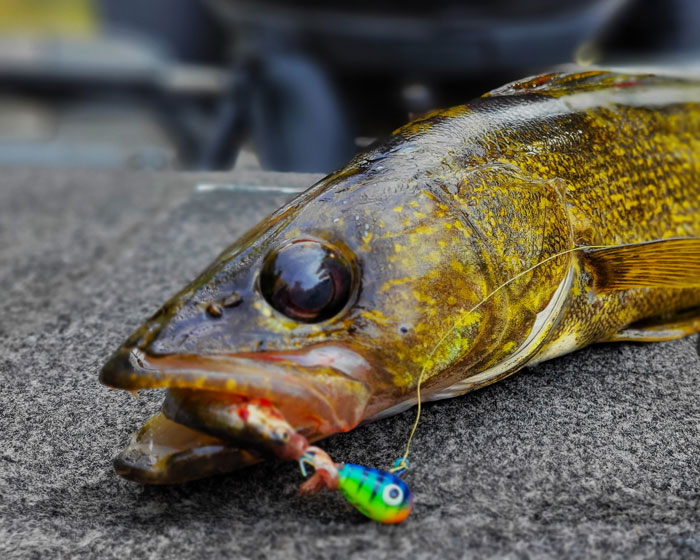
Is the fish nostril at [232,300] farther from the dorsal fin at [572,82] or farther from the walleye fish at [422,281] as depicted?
the dorsal fin at [572,82]

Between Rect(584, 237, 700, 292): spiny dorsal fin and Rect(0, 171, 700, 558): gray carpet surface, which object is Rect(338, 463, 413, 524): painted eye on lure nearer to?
Rect(0, 171, 700, 558): gray carpet surface

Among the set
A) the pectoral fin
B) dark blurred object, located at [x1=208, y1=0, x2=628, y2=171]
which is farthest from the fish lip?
dark blurred object, located at [x1=208, y1=0, x2=628, y2=171]

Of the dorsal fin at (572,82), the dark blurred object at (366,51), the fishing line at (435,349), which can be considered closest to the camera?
the fishing line at (435,349)

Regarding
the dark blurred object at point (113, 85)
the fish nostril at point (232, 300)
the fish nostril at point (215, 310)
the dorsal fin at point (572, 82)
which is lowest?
the dark blurred object at point (113, 85)

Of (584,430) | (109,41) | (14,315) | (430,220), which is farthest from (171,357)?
(109,41)

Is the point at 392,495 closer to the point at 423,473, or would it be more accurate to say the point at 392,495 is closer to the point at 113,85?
the point at 423,473

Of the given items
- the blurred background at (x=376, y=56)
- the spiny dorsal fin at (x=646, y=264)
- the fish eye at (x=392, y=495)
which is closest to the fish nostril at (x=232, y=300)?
the fish eye at (x=392, y=495)

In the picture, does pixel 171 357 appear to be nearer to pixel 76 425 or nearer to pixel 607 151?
pixel 76 425
